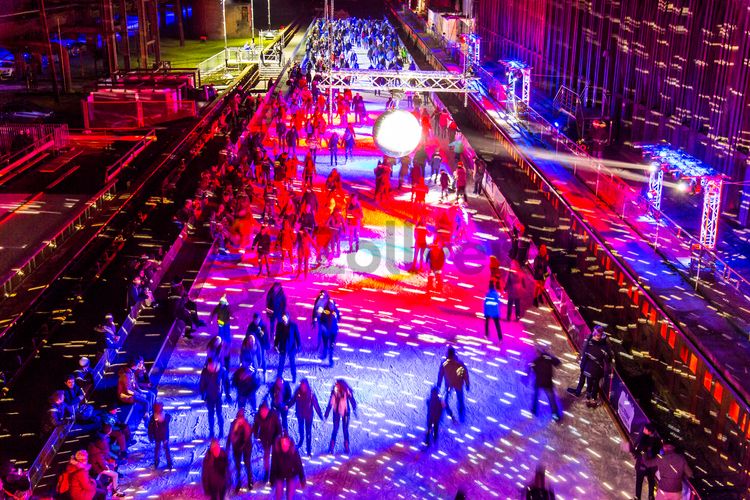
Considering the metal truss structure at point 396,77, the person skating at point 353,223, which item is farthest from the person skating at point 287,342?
the metal truss structure at point 396,77

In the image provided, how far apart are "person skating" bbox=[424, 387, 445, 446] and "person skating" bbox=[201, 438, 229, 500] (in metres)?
2.73

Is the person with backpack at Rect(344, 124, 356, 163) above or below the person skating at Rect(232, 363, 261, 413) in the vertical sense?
above

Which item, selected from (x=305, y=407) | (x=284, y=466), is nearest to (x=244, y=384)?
(x=305, y=407)

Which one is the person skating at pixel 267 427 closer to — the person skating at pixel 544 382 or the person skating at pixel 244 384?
the person skating at pixel 244 384

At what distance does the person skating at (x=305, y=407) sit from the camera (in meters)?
10.1

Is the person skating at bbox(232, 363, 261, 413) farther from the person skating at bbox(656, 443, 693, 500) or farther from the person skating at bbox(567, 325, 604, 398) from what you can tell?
the person skating at bbox(656, 443, 693, 500)

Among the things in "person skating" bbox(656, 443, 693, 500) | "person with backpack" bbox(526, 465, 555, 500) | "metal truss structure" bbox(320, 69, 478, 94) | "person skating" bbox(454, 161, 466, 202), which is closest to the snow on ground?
"person skating" bbox(656, 443, 693, 500)

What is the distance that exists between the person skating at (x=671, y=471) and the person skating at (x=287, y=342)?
535cm

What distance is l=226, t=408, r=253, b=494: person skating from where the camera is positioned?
9.42m

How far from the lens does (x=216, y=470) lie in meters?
8.82

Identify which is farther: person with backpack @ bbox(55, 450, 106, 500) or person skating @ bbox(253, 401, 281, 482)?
person skating @ bbox(253, 401, 281, 482)

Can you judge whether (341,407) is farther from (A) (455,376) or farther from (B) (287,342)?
(B) (287,342)

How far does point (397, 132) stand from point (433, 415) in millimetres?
9187

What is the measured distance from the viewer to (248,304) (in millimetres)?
15234
